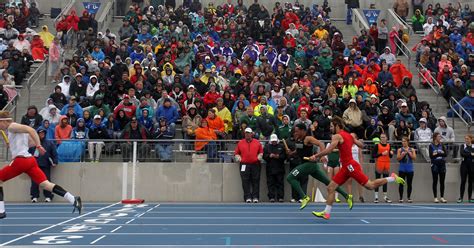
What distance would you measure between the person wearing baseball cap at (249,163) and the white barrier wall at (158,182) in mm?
694

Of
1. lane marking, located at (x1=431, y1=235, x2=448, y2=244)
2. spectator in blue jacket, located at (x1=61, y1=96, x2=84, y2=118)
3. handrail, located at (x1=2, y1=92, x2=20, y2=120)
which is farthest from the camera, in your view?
handrail, located at (x1=2, y1=92, x2=20, y2=120)

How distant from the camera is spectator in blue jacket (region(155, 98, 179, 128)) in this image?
24.8 metres

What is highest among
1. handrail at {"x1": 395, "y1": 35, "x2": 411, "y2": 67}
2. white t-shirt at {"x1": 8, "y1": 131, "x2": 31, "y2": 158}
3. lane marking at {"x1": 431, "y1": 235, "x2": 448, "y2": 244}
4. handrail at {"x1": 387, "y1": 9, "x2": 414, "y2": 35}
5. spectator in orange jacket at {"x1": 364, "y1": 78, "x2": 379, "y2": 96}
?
handrail at {"x1": 387, "y1": 9, "x2": 414, "y2": 35}

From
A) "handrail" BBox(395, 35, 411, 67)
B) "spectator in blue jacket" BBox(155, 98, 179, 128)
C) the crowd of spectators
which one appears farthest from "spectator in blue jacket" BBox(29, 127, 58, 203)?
"handrail" BBox(395, 35, 411, 67)

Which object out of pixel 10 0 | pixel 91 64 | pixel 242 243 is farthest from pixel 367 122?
pixel 10 0

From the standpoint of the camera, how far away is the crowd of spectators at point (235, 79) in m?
24.4

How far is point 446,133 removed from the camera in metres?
24.7

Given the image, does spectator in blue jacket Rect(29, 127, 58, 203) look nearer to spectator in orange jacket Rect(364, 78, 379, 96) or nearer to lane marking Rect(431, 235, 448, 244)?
spectator in orange jacket Rect(364, 78, 379, 96)

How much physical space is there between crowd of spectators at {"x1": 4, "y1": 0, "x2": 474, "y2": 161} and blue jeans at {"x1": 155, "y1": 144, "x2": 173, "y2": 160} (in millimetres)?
29

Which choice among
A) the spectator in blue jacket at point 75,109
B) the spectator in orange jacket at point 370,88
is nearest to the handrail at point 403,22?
the spectator in orange jacket at point 370,88

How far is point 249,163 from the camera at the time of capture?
23125 mm

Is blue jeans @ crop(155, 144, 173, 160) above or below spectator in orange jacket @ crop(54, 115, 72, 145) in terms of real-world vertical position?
below

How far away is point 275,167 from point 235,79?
6.05m

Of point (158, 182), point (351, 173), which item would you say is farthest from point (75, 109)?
point (351, 173)
